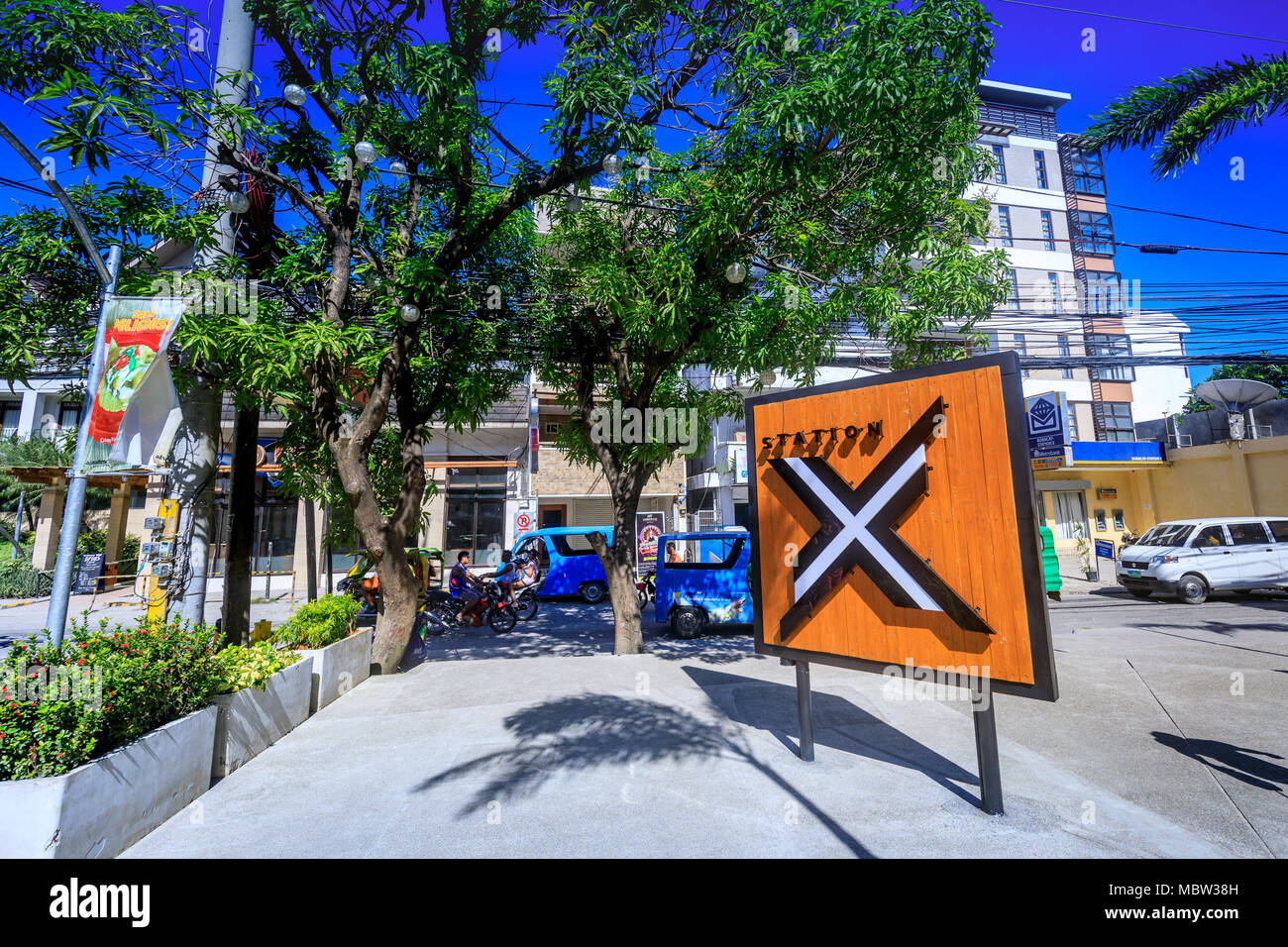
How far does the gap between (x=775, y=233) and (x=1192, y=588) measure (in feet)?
45.2

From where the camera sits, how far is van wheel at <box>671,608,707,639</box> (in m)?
11.7

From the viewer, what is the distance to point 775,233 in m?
8.07

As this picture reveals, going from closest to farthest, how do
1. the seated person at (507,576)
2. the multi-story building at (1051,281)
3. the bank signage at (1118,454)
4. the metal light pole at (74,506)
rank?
the metal light pole at (74,506)
the seated person at (507,576)
the bank signage at (1118,454)
the multi-story building at (1051,281)

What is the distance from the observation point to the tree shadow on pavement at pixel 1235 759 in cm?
449

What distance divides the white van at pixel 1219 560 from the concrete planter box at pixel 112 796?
18.2 metres

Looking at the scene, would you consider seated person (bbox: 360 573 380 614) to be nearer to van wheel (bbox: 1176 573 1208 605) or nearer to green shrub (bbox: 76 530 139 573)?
green shrub (bbox: 76 530 139 573)

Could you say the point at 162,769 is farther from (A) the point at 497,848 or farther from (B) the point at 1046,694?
(B) the point at 1046,694

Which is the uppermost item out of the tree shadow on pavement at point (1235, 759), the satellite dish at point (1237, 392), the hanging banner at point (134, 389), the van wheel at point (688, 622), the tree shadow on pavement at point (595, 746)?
the satellite dish at point (1237, 392)

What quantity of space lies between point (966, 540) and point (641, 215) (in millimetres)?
7556

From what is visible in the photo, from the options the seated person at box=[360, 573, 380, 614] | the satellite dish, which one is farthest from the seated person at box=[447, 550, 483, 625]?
the satellite dish

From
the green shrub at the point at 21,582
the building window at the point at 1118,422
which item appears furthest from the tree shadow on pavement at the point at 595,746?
the building window at the point at 1118,422

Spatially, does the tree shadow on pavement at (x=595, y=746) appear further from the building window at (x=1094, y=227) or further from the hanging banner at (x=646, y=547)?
the building window at (x=1094, y=227)

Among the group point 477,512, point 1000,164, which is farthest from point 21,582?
point 1000,164

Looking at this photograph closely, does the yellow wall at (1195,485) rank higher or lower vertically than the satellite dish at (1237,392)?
lower
